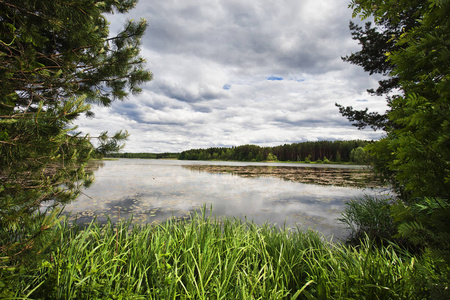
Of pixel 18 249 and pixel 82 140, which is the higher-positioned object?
pixel 82 140

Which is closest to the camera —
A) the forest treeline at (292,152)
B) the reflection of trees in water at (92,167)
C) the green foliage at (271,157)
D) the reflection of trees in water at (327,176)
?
the reflection of trees in water at (92,167)

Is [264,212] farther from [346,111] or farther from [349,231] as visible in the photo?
[346,111]

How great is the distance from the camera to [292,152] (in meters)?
89.0

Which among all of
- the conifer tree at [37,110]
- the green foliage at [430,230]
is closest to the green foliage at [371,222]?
the green foliage at [430,230]

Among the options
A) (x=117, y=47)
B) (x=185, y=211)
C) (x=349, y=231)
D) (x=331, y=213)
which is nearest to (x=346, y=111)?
(x=331, y=213)

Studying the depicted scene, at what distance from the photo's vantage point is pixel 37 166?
2934 millimetres

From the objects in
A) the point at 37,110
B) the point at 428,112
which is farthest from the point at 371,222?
the point at 37,110

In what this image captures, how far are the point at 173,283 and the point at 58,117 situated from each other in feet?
7.00

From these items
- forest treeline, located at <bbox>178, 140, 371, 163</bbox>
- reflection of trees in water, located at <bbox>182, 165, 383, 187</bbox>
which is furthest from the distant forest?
reflection of trees in water, located at <bbox>182, 165, 383, 187</bbox>

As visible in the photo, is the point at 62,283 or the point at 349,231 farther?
the point at 349,231

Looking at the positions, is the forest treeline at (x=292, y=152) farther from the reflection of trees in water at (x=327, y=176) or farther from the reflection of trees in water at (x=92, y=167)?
the reflection of trees in water at (x=92, y=167)

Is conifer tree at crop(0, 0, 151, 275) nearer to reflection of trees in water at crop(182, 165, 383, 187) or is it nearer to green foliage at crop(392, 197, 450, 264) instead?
green foliage at crop(392, 197, 450, 264)

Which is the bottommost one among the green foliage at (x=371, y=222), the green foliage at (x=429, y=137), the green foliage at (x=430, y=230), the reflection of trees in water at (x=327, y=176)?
the reflection of trees in water at (x=327, y=176)

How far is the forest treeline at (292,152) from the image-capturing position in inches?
3027
